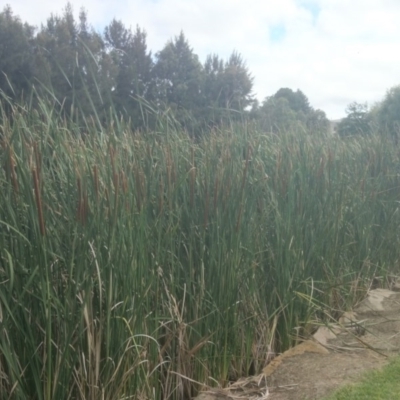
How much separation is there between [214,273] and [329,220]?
1606mm

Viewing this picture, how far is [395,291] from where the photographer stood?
244 inches

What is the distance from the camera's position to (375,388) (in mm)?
3832

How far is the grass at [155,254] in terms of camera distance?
2758mm

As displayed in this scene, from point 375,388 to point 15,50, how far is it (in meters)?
9.83

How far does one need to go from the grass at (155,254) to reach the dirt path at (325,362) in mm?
153

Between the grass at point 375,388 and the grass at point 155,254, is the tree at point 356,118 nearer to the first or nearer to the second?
the grass at point 155,254

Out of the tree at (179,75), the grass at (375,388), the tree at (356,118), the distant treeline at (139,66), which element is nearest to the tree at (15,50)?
the distant treeline at (139,66)

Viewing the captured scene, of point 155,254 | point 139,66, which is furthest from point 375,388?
point 139,66

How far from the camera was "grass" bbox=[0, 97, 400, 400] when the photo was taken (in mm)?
2758

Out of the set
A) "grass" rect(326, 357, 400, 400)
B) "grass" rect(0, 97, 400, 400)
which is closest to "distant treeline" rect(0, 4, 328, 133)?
"grass" rect(0, 97, 400, 400)

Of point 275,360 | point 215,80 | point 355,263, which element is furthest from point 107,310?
point 215,80

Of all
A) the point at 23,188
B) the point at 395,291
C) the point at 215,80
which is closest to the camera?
the point at 23,188

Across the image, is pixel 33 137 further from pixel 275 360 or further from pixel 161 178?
pixel 275 360

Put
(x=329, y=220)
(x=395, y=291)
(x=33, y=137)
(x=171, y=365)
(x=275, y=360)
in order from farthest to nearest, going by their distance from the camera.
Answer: (x=395, y=291)
(x=329, y=220)
(x=275, y=360)
(x=171, y=365)
(x=33, y=137)
